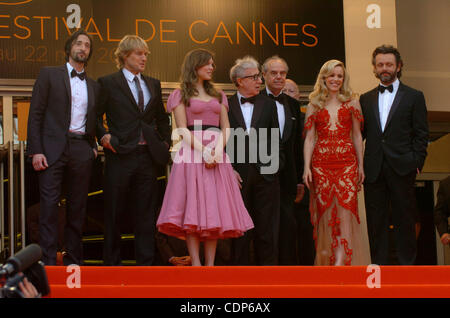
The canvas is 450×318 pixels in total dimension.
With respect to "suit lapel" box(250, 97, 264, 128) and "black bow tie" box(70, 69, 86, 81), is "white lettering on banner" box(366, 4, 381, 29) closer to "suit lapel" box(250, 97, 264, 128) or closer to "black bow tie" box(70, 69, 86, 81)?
"suit lapel" box(250, 97, 264, 128)

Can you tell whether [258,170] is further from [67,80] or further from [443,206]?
[443,206]

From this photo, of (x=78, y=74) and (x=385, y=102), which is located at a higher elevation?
(x=78, y=74)

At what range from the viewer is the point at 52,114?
6195 mm

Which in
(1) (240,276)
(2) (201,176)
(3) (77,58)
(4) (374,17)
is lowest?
(1) (240,276)

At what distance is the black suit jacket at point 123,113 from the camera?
626 cm

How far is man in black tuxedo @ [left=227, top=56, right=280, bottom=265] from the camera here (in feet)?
21.2

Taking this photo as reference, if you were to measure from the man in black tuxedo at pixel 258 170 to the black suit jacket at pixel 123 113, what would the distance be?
584mm

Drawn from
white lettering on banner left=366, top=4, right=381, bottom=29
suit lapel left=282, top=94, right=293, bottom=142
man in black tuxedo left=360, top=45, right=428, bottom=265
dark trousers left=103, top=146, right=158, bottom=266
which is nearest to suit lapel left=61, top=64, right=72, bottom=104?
dark trousers left=103, top=146, right=158, bottom=266

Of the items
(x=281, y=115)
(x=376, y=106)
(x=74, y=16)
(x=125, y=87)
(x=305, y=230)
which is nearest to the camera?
(x=125, y=87)

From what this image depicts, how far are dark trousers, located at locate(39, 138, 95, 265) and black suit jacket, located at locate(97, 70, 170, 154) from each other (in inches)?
9.6

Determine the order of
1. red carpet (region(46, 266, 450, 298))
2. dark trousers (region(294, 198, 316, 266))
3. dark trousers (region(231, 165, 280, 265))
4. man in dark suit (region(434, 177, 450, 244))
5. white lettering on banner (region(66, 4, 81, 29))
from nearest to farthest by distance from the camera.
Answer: red carpet (region(46, 266, 450, 298)) < dark trousers (region(231, 165, 280, 265)) < dark trousers (region(294, 198, 316, 266)) < man in dark suit (region(434, 177, 450, 244)) < white lettering on banner (region(66, 4, 81, 29))

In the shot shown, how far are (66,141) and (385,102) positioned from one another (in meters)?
2.55

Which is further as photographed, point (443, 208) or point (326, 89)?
point (443, 208)

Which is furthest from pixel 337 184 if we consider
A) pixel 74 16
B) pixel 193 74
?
pixel 74 16
